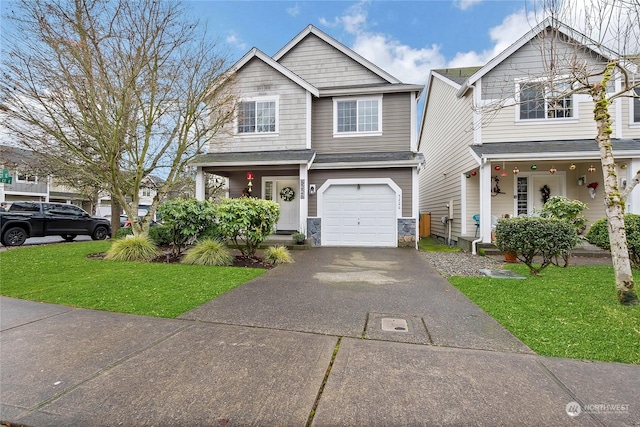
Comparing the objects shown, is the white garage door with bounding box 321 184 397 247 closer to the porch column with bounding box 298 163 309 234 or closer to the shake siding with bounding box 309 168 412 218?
the shake siding with bounding box 309 168 412 218

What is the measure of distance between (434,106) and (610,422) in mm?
16395

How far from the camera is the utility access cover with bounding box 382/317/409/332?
3.55 m

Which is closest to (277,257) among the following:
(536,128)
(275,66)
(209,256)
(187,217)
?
(209,256)

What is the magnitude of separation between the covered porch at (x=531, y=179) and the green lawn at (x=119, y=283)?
7.70 metres

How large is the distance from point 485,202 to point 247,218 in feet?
24.5

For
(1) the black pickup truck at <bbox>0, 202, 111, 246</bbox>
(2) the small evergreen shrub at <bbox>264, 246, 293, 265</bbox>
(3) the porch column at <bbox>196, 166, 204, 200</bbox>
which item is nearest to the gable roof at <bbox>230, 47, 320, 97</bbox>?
(3) the porch column at <bbox>196, 166, 204, 200</bbox>

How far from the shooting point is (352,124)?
11.9 metres

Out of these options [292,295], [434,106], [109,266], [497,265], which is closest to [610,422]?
[292,295]

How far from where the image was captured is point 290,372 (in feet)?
8.41

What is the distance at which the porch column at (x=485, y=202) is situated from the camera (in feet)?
31.1

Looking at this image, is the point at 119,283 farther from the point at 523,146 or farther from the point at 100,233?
the point at 523,146

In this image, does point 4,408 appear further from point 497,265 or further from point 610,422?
point 497,265

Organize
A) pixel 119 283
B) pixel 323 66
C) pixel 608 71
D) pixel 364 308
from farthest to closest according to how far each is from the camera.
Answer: pixel 323 66 < pixel 119 283 < pixel 608 71 < pixel 364 308

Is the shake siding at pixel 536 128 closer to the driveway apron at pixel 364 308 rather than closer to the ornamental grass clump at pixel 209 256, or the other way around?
the driveway apron at pixel 364 308
